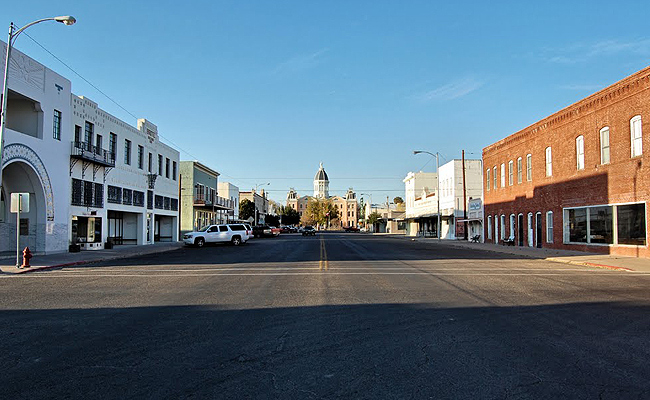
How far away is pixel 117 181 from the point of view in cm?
3697

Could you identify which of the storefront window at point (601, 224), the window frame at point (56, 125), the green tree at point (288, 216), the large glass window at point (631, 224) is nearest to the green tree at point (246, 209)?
the green tree at point (288, 216)

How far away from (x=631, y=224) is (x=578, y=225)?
5.23 m

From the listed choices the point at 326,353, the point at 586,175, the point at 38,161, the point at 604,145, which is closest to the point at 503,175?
the point at 586,175

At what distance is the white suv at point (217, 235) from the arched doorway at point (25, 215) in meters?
14.5

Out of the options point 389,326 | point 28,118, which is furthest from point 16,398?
point 28,118

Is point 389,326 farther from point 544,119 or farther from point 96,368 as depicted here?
point 544,119

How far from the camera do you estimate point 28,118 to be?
27016 millimetres

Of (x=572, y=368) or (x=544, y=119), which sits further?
(x=544, y=119)

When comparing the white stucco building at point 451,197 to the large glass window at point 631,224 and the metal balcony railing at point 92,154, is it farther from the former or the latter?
the metal balcony railing at point 92,154

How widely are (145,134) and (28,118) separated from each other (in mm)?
15757

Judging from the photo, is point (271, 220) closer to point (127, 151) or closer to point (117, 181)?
point (127, 151)

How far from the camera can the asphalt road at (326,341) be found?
18.2ft

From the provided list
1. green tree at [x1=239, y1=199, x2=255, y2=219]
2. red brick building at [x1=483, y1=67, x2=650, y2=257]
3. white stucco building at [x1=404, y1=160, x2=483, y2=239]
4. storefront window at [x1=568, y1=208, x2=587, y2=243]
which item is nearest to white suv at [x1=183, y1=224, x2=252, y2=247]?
red brick building at [x1=483, y1=67, x2=650, y2=257]

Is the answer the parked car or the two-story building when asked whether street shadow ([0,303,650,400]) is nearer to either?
the two-story building
